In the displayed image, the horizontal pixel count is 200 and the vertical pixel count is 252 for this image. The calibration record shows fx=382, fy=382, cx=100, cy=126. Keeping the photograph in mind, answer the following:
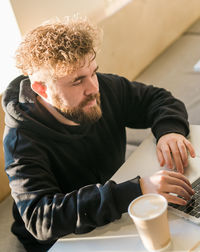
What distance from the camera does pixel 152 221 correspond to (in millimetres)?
785

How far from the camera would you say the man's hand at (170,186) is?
93cm

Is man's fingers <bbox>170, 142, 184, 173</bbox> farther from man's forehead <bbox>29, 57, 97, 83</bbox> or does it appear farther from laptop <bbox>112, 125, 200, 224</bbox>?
man's forehead <bbox>29, 57, 97, 83</bbox>

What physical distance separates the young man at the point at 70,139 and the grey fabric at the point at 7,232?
0.05 meters

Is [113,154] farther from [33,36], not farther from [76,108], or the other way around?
[33,36]

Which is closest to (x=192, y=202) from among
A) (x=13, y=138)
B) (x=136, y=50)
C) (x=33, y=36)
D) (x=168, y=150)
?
(x=168, y=150)

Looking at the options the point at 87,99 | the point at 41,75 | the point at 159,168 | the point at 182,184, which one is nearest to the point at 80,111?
the point at 87,99

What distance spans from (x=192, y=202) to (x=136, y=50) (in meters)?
1.56

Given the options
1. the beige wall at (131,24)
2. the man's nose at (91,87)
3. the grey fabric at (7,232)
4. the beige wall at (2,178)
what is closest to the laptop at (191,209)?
the man's nose at (91,87)

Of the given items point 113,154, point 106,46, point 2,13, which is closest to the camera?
point 113,154

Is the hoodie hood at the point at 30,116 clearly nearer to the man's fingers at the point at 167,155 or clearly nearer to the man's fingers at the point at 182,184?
the man's fingers at the point at 167,155

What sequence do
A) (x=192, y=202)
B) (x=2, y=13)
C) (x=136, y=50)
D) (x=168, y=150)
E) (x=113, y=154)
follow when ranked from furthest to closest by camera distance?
(x=136, y=50) → (x=2, y=13) → (x=113, y=154) → (x=168, y=150) → (x=192, y=202)

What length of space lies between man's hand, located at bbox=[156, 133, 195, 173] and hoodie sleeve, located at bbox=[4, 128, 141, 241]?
0.17m

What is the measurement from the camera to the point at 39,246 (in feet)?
4.17

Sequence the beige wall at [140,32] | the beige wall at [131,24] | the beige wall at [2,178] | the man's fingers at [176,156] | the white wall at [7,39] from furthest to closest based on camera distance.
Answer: the beige wall at [140,32] → the beige wall at [131,24] → the white wall at [7,39] → the beige wall at [2,178] → the man's fingers at [176,156]
